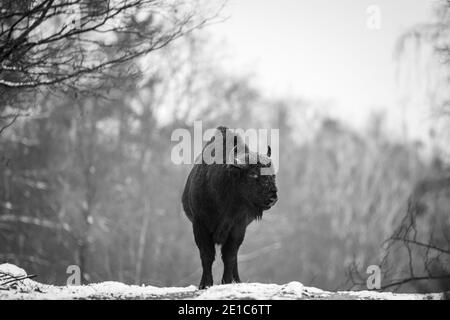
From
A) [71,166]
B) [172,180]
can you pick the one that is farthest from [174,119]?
[71,166]

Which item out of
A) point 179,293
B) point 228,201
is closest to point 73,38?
point 228,201

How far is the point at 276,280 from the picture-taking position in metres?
36.1

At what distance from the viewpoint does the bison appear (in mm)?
9852

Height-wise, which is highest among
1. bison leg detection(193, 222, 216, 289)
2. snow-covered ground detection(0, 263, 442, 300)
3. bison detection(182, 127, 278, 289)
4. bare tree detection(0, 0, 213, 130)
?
bare tree detection(0, 0, 213, 130)

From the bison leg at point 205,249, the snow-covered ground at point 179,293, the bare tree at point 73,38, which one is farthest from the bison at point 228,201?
the bare tree at point 73,38

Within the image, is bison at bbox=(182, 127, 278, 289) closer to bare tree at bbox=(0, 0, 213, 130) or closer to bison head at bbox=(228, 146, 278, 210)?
bison head at bbox=(228, 146, 278, 210)

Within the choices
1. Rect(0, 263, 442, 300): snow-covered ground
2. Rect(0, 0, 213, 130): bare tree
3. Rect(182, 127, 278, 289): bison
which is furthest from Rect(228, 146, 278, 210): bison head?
Rect(0, 0, 213, 130): bare tree

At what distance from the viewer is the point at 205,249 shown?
10133 millimetres

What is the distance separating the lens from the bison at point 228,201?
985 cm

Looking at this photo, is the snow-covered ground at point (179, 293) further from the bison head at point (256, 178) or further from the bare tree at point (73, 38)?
the bare tree at point (73, 38)

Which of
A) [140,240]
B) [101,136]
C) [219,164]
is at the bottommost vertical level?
[140,240]
